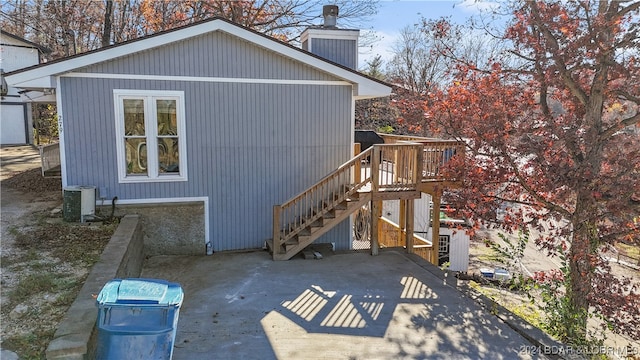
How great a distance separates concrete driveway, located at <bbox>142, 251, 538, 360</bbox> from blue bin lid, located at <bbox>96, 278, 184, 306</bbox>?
1.27 meters

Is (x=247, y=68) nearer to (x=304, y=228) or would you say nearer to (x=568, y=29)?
(x=304, y=228)

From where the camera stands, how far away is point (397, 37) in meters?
28.8

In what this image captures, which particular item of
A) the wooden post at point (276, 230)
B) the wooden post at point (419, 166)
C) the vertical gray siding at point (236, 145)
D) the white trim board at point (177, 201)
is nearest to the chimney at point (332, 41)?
the vertical gray siding at point (236, 145)

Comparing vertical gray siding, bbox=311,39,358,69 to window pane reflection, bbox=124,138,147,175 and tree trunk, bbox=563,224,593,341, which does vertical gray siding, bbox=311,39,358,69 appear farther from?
tree trunk, bbox=563,224,593,341

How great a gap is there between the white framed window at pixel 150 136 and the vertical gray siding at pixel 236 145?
0.12m

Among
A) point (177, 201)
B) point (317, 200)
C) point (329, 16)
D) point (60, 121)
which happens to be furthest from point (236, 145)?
point (329, 16)

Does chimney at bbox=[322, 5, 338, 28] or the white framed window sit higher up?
chimney at bbox=[322, 5, 338, 28]

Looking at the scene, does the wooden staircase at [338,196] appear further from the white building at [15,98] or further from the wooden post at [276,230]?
the white building at [15,98]

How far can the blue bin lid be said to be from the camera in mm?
3305

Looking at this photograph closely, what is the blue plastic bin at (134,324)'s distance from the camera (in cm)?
322

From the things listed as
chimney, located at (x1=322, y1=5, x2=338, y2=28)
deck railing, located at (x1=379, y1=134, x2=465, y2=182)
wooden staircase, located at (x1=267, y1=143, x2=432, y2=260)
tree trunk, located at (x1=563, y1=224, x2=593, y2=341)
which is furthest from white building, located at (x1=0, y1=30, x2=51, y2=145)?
tree trunk, located at (x1=563, y1=224, x2=593, y2=341)

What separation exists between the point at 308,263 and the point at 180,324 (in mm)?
3123

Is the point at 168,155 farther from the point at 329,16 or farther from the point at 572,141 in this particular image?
the point at 572,141

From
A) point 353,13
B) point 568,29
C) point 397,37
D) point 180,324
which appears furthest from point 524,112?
point 397,37
